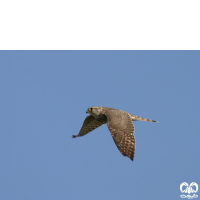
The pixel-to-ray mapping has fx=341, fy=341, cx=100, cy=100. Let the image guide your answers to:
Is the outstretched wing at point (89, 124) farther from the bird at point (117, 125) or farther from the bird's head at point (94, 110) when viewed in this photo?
the bird's head at point (94, 110)

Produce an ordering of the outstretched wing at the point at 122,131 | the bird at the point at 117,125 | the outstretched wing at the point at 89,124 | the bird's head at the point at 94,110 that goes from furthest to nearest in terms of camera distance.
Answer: the outstretched wing at the point at 89,124 → the bird's head at the point at 94,110 → the bird at the point at 117,125 → the outstretched wing at the point at 122,131

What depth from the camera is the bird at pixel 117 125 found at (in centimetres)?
1084

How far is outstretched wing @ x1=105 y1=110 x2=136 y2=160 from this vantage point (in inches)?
422

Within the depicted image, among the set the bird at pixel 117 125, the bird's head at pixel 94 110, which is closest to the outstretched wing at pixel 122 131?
the bird at pixel 117 125

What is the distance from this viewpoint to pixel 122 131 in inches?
452

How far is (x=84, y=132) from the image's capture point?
49.8 ft

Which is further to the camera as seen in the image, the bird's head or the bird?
the bird's head

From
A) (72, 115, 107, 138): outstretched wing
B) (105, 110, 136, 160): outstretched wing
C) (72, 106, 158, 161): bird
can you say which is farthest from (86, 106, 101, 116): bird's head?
(105, 110, 136, 160): outstretched wing

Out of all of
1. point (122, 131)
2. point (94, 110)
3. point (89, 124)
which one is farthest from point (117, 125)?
point (89, 124)

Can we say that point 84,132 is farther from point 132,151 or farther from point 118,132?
point 132,151

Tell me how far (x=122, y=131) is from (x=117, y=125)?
433mm

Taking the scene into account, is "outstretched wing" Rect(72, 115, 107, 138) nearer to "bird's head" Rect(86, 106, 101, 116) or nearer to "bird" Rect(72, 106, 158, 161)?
"bird" Rect(72, 106, 158, 161)
